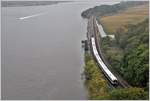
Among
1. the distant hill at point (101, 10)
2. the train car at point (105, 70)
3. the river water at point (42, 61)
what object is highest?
the train car at point (105, 70)

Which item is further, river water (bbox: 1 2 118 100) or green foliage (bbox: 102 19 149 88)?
river water (bbox: 1 2 118 100)

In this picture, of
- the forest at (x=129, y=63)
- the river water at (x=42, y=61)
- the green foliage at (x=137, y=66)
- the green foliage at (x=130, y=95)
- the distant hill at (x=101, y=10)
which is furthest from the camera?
the distant hill at (x=101, y=10)

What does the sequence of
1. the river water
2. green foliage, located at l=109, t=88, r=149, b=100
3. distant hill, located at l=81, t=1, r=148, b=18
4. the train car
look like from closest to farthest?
green foliage, located at l=109, t=88, r=149, b=100, the river water, the train car, distant hill, located at l=81, t=1, r=148, b=18

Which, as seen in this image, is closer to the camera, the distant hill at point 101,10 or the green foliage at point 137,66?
the green foliage at point 137,66

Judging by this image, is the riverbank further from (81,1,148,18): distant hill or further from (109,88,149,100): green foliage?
(81,1,148,18): distant hill

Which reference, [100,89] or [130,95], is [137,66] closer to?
[100,89]

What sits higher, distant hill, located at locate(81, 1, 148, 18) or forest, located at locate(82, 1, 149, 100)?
forest, located at locate(82, 1, 149, 100)

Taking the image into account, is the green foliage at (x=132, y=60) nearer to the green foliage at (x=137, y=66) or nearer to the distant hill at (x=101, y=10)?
the green foliage at (x=137, y=66)

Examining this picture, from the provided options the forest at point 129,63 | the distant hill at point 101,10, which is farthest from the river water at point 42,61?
the distant hill at point 101,10

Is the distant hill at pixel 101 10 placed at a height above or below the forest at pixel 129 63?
below

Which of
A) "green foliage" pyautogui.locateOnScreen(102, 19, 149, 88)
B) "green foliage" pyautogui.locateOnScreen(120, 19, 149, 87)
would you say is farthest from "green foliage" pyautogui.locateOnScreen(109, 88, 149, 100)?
"green foliage" pyautogui.locateOnScreen(120, 19, 149, 87)
